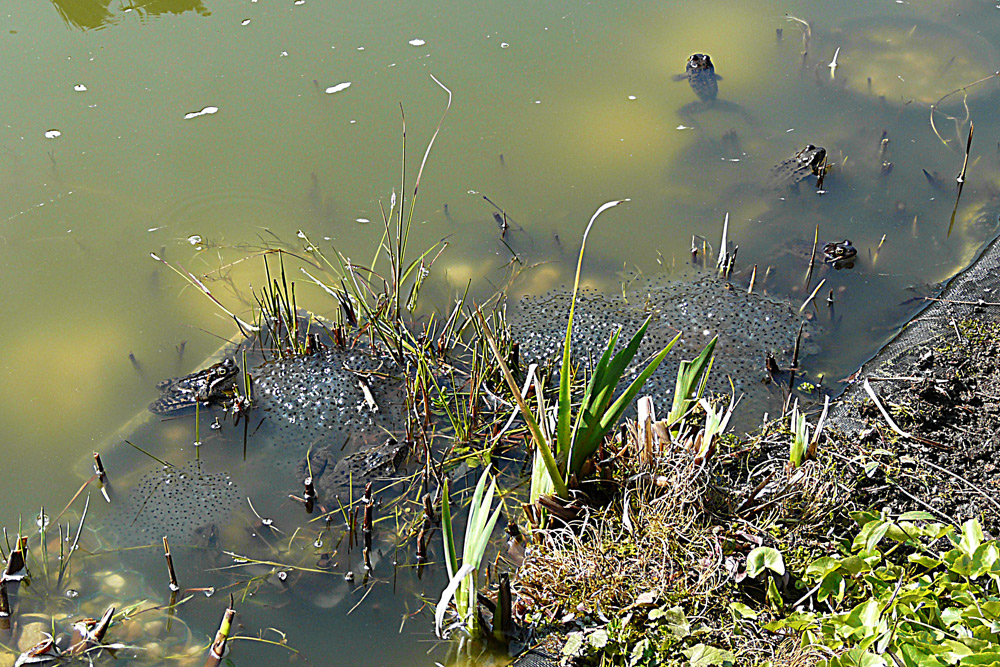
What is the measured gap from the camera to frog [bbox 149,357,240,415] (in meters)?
2.68

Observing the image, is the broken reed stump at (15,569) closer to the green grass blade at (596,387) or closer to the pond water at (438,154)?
the pond water at (438,154)

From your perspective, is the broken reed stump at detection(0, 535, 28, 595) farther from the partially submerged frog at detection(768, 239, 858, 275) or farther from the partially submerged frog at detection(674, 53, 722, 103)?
the partially submerged frog at detection(674, 53, 722, 103)

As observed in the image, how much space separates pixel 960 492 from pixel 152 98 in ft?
12.6

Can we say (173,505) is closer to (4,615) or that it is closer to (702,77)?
(4,615)

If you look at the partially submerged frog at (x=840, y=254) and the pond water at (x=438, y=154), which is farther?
the partially submerged frog at (x=840, y=254)

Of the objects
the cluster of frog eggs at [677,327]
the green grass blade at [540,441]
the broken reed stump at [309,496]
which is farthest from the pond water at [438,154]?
the green grass blade at [540,441]

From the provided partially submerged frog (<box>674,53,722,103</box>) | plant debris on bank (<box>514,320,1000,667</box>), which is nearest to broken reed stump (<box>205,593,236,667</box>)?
plant debris on bank (<box>514,320,1000,667</box>)

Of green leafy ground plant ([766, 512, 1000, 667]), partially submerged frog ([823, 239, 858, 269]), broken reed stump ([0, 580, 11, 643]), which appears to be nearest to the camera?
green leafy ground plant ([766, 512, 1000, 667])

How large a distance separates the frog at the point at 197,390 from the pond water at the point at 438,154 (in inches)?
4.3

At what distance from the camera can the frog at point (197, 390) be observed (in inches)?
106

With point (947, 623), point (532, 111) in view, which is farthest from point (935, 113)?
point (947, 623)

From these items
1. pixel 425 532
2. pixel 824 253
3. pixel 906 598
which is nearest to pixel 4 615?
pixel 425 532

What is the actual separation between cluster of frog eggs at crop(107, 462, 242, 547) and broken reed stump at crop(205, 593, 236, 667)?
40 centimetres

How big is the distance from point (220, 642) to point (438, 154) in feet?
7.67
